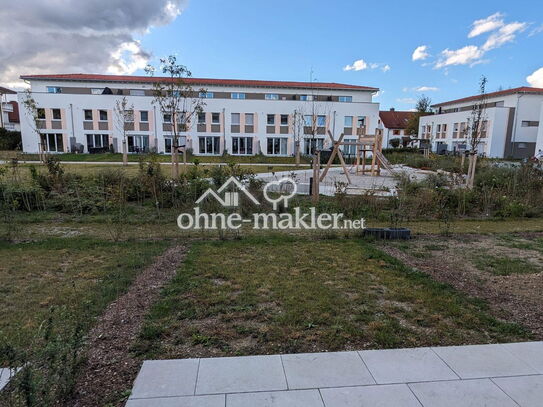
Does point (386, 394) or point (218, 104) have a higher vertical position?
point (218, 104)

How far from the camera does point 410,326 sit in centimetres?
395

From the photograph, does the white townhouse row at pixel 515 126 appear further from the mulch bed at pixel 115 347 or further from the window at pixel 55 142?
the mulch bed at pixel 115 347

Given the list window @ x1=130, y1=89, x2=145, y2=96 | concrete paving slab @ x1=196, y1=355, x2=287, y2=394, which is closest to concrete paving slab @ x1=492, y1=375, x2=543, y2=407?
concrete paving slab @ x1=196, y1=355, x2=287, y2=394

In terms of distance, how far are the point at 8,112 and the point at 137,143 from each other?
32.2 m

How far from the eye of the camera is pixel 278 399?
270cm

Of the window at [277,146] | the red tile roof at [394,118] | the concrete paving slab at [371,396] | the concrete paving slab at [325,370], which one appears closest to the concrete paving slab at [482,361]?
the concrete paving slab at [371,396]

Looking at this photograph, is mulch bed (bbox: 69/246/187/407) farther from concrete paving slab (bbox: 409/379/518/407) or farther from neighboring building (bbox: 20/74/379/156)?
neighboring building (bbox: 20/74/379/156)

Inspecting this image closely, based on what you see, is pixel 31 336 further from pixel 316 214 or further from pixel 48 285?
pixel 316 214

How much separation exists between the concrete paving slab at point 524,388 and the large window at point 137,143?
128 feet

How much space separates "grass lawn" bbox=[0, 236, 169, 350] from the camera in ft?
13.5

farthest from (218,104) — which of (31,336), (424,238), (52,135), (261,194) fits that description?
(31,336)

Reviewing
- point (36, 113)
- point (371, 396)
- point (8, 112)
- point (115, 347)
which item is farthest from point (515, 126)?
point (8, 112)

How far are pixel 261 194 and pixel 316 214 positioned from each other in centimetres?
160

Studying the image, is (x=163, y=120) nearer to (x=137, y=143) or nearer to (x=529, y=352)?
(x=137, y=143)
